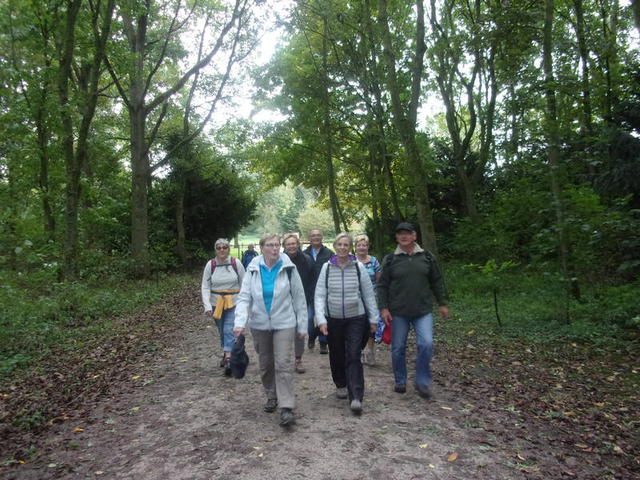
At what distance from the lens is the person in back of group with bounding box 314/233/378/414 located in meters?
5.33

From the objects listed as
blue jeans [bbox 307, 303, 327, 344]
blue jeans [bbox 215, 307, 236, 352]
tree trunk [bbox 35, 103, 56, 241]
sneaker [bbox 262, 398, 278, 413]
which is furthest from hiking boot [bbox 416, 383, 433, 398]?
tree trunk [bbox 35, 103, 56, 241]

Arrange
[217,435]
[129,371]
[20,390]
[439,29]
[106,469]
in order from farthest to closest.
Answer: [439,29], [129,371], [20,390], [217,435], [106,469]

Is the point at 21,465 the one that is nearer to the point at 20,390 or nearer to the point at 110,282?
the point at 20,390

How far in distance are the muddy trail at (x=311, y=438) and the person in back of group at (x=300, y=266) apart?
457 millimetres

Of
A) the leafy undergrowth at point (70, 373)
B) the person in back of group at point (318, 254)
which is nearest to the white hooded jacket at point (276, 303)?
the leafy undergrowth at point (70, 373)

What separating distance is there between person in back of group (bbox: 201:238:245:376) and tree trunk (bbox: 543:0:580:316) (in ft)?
19.7

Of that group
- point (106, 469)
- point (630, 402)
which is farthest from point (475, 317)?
point (106, 469)

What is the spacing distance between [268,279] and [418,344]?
205 centimetres

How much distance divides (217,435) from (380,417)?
1.75 metres

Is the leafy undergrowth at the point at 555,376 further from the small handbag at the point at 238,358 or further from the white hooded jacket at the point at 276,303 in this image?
the small handbag at the point at 238,358

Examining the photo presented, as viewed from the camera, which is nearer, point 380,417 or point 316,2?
point 380,417

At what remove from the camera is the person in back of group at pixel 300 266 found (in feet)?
23.2

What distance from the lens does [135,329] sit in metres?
10.2

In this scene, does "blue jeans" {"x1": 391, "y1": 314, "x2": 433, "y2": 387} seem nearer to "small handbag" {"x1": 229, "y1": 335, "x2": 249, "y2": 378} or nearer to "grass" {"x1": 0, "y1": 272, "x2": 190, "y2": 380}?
"small handbag" {"x1": 229, "y1": 335, "x2": 249, "y2": 378}
